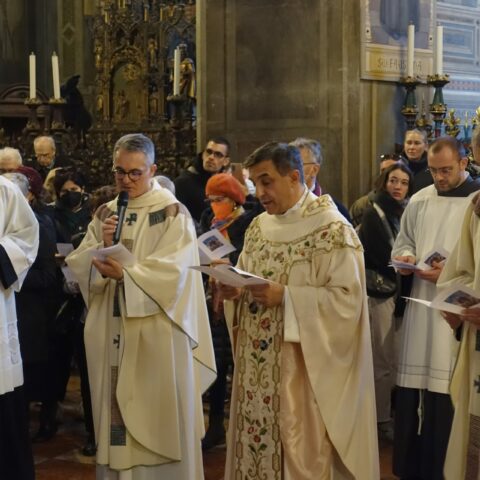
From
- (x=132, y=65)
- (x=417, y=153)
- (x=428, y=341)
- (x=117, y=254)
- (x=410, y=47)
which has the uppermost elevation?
(x=132, y=65)

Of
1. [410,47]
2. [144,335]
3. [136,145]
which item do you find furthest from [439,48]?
[144,335]

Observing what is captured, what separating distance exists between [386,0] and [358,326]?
5033 millimetres

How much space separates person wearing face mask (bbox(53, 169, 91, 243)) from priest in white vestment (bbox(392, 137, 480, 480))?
256cm

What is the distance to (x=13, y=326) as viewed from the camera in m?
5.49

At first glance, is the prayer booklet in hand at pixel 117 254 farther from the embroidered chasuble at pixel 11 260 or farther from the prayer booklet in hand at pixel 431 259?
the prayer booklet in hand at pixel 431 259

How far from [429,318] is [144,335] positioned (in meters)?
1.67

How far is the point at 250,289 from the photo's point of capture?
4.23m

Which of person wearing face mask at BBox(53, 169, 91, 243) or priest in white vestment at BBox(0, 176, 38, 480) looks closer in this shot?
priest in white vestment at BBox(0, 176, 38, 480)

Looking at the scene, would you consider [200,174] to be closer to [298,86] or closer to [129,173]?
[298,86]

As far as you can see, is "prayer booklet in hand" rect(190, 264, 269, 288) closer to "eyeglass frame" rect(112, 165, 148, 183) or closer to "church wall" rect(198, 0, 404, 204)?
"eyeglass frame" rect(112, 165, 148, 183)

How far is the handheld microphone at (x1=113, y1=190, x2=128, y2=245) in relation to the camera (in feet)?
16.4

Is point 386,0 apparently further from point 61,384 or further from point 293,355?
point 293,355

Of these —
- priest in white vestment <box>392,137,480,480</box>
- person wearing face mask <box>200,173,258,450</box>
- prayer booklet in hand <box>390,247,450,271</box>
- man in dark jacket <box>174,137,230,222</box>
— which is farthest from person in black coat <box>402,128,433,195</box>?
prayer booklet in hand <box>390,247,450,271</box>

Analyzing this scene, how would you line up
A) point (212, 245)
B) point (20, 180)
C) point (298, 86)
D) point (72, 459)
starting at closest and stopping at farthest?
point (212, 245), point (20, 180), point (72, 459), point (298, 86)
